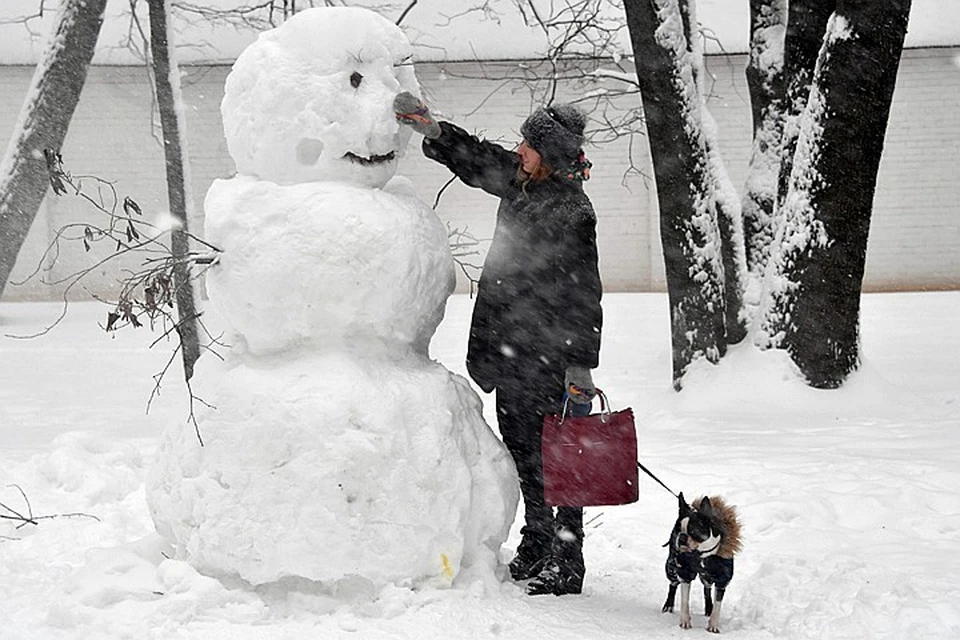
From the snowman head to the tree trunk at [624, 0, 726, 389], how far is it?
454cm

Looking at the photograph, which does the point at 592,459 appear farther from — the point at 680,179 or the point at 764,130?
the point at 764,130

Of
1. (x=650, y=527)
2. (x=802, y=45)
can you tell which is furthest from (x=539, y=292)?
(x=802, y=45)

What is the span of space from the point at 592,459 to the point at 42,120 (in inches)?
182

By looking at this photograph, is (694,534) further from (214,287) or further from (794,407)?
(794,407)

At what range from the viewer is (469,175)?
13.8ft

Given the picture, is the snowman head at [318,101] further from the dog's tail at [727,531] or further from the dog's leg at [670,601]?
the dog's leg at [670,601]

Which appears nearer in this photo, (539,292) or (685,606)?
(685,606)

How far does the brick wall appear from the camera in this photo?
17938mm

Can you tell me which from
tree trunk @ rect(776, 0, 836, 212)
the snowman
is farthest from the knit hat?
tree trunk @ rect(776, 0, 836, 212)

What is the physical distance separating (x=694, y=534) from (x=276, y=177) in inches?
77.6

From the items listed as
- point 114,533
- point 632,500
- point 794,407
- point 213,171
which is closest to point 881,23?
point 794,407

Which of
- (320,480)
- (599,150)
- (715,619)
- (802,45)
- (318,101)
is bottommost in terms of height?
(599,150)

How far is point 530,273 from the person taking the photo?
415cm

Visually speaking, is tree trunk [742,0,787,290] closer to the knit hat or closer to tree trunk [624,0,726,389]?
tree trunk [624,0,726,389]
